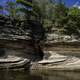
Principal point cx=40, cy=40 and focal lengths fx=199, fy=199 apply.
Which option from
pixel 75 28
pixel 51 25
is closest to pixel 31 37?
pixel 51 25

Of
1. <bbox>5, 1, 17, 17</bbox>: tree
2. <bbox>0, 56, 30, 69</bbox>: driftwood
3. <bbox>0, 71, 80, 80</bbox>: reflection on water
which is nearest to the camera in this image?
<bbox>0, 71, 80, 80</bbox>: reflection on water

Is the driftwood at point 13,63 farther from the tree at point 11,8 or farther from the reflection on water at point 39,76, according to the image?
the tree at point 11,8

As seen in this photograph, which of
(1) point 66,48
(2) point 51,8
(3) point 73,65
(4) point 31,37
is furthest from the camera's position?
(2) point 51,8

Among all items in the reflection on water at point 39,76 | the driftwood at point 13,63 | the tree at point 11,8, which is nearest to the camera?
the reflection on water at point 39,76

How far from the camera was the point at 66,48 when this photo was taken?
1939cm

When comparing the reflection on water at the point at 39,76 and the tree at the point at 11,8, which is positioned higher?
the tree at the point at 11,8

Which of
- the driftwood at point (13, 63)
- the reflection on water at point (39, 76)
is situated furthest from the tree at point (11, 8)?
the reflection on water at point (39, 76)

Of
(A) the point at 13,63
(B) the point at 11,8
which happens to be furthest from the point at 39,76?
(B) the point at 11,8

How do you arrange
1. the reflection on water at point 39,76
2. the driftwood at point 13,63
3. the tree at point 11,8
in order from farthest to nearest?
the tree at point 11,8, the driftwood at point 13,63, the reflection on water at point 39,76

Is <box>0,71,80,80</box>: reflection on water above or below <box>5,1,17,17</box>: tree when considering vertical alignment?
below

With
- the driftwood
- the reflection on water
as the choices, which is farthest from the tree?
the reflection on water

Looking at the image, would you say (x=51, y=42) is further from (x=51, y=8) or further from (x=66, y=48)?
(x=51, y=8)

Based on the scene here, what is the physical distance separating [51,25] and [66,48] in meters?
3.94

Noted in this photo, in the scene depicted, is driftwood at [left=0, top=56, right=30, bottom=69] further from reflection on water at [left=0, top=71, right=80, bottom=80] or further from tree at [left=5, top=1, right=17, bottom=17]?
tree at [left=5, top=1, right=17, bottom=17]
